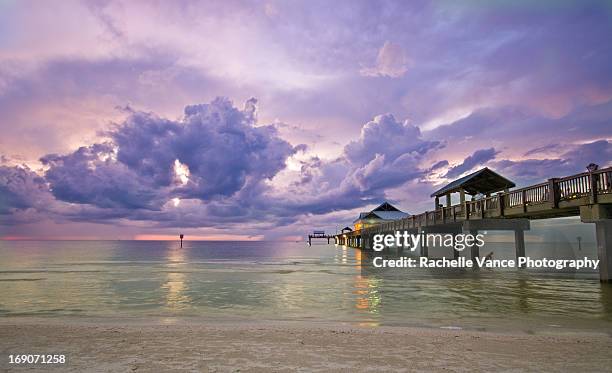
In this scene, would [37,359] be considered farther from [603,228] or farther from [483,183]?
[483,183]

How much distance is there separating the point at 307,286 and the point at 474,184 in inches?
735

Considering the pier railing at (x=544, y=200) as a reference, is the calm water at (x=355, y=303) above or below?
below

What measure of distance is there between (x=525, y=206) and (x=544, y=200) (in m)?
1.78

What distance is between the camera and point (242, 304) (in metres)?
18.0

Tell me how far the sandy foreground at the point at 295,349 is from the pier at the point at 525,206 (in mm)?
11410

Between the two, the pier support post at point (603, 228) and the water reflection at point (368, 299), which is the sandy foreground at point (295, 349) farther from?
the pier support post at point (603, 228)

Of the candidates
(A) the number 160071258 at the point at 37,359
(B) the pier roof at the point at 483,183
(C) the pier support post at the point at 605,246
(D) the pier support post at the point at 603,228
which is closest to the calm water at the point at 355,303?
(C) the pier support post at the point at 605,246

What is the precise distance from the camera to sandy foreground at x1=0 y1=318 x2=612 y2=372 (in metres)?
7.18

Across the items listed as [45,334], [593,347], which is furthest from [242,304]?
[593,347]

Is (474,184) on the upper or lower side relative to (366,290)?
upper

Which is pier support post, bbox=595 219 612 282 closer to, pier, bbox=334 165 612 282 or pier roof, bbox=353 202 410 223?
pier, bbox=334 165 612 282

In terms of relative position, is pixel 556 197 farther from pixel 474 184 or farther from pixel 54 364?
pixel 54 364

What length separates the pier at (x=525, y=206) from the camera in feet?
63.4

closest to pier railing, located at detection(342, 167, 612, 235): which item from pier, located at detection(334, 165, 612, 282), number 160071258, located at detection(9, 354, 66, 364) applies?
pier, located at detection(334, 165, 612, 282)
